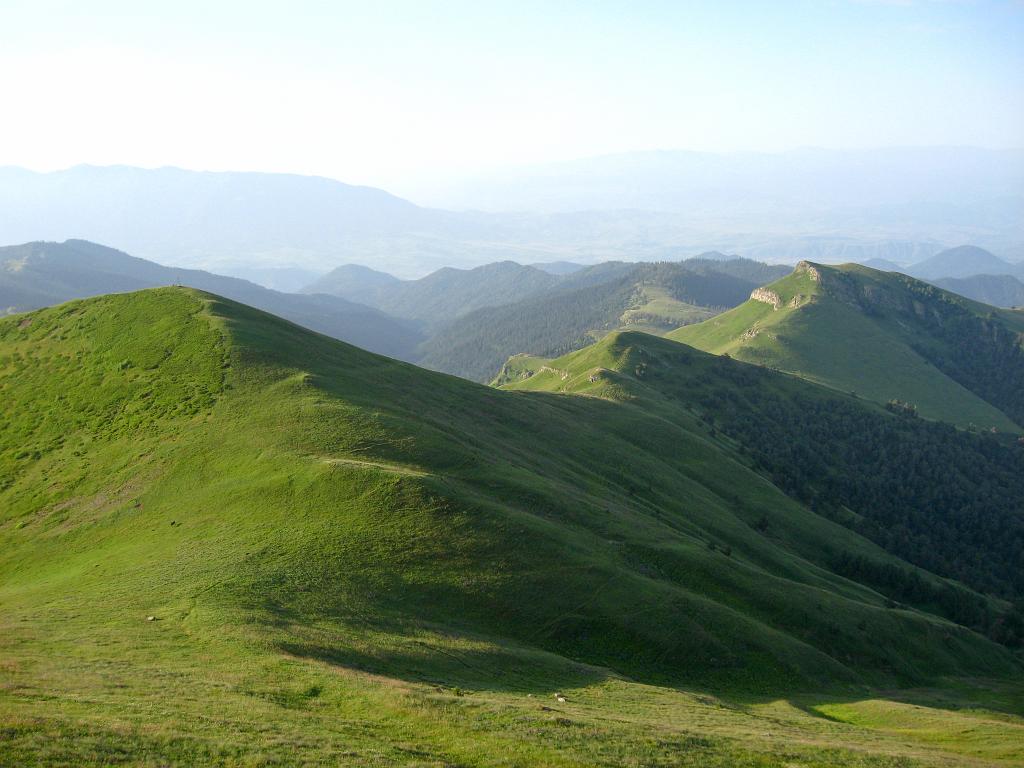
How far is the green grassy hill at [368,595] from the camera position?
32406 mm

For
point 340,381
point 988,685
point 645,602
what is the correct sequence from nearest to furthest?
point 645,602 → point 988,685 → point 340,381

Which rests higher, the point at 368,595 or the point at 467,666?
the point at 368,595

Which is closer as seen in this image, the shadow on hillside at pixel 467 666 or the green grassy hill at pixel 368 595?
the green grassy hill at pixel 368 595

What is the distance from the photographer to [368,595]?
49.7 metres

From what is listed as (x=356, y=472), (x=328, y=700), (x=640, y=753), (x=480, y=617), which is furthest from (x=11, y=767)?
(x=356, y=472)

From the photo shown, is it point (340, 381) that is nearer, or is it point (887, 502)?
point (340, 381)

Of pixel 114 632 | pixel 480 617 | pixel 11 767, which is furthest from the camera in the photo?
pixel 480 617

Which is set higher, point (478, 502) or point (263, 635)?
point (478, 502)

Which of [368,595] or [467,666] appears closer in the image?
[467,666]

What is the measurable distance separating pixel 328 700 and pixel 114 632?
14.1 m

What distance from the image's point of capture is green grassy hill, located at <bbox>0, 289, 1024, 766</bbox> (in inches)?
1276

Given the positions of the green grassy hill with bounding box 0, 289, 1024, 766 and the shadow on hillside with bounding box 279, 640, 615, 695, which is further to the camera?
the shadow on hillside with bounding box 279, 640, 615, 695

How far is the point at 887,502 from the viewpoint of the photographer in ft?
582

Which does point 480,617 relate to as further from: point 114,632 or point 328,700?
point 114,632
